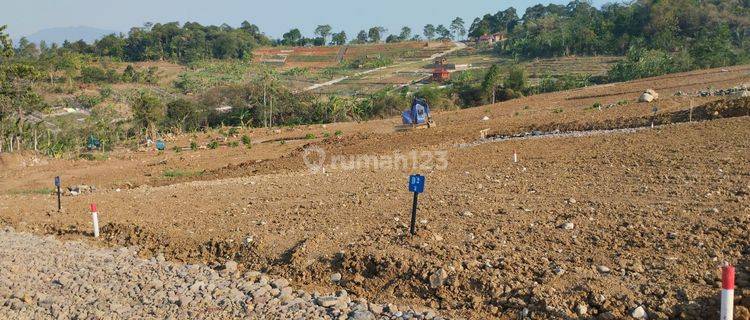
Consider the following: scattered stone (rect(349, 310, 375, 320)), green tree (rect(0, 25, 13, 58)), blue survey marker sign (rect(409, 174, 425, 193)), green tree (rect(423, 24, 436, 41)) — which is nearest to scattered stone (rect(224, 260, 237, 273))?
scattered stone (rect(349, 310, 375, 320))

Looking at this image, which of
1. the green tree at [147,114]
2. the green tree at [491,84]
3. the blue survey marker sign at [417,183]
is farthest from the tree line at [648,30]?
the blue survey marker sign at [417,183]

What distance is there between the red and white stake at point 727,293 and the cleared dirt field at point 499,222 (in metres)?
0.57

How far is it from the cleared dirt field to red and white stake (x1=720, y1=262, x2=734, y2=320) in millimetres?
569

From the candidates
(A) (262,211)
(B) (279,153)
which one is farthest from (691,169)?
(B) (279,153)

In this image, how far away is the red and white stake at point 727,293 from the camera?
445 cm

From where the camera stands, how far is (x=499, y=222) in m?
7.84

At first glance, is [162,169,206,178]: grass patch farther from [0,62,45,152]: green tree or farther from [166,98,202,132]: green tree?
[166,98,202,132]: green tree

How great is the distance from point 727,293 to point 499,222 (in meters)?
3.49

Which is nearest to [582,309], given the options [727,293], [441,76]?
[727,293]

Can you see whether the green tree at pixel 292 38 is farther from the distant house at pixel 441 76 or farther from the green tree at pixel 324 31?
the distant house at pixel 441 76

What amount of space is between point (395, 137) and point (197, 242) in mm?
12936

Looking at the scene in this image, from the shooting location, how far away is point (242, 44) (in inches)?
3861

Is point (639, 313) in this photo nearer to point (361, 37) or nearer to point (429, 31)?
point (361, 37)

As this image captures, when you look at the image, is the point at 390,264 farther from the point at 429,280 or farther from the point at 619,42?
the point at 619,42
